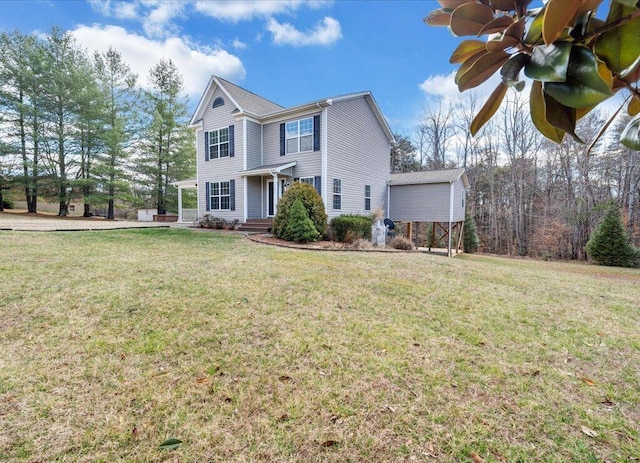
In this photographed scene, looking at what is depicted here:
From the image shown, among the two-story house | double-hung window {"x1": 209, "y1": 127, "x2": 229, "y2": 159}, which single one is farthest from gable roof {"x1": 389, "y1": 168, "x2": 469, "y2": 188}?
double-hung window {"x1": 209, "y1": 127, "x2": 229, "y2": 159}

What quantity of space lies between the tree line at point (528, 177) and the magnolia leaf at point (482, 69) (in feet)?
67.0

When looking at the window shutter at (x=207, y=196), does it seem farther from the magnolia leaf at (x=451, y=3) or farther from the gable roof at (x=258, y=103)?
the magnolia leaf at (x=451, y=3)

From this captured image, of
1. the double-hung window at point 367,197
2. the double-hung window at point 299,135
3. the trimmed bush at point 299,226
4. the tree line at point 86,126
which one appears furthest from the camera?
the tree line at point 86,126

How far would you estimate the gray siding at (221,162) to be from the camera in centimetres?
1385

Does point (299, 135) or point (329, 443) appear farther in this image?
point (299, 135)

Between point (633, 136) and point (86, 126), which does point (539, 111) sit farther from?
point (86, 126)

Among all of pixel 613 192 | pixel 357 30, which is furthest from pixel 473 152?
pixel 357 30

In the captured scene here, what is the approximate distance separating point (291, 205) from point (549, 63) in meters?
9.58

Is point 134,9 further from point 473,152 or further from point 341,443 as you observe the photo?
point 473,152

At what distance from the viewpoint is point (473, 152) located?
23328 millimetres

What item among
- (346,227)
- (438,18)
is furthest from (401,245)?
(438,18)

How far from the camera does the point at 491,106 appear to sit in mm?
829

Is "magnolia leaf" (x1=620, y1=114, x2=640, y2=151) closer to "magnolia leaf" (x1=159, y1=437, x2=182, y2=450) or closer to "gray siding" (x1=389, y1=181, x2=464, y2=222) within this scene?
"magnolia leaf" (x1=159, y1=437, x2=182, y2=450)

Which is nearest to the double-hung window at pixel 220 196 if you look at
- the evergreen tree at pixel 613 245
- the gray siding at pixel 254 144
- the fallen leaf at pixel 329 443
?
the gray siding at pixel 254 144
